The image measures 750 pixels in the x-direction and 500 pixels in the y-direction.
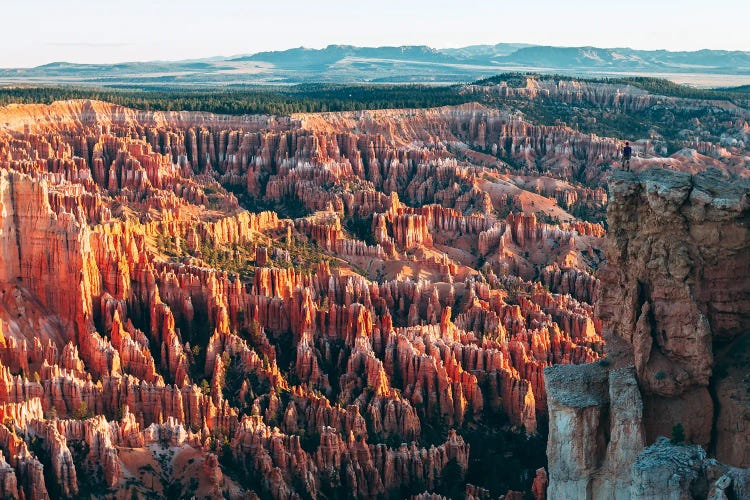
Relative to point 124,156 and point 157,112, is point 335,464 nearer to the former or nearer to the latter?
point 124,156

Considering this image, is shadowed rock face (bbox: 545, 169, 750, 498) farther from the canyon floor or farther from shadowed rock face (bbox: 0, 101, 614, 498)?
shadowed rock face (bbox: 0, 101, 614, 498)

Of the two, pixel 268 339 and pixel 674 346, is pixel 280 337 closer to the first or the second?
pixel 268 339


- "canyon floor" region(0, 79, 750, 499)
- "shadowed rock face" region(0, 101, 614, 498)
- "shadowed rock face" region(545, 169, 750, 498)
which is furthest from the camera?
"shadowed rock face" region(0, 101, 614, 498)

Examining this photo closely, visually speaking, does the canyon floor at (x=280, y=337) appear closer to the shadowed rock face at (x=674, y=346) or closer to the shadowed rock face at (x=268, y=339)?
the shadowed rock face at (x=268, y=339)

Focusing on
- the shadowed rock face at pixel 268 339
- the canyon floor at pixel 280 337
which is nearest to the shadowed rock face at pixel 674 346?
the canyon floor at pixel 280 337

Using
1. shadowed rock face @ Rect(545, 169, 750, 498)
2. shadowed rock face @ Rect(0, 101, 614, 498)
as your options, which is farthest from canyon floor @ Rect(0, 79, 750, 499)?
shadowed rock face @ Rect(545, 169, 750, 498)

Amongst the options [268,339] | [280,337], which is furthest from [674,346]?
[280,337]

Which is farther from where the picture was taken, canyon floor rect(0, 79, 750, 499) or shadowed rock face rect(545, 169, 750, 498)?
canyon floor rect(0, 79, 750, 499)
